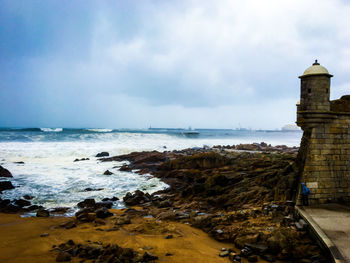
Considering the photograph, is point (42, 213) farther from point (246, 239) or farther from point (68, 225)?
point (246, 239)

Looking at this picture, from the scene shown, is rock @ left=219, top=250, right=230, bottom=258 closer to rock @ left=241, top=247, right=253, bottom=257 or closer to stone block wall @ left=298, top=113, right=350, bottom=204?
rock @ left=241, top=247, right=253, bottom=257

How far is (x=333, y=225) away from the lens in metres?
7.02

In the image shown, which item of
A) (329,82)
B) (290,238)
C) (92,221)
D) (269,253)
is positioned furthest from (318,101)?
(92,221)

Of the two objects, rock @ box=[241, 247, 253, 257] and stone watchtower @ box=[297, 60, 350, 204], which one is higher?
stone watchtower @ box=[297, 60, 350, 204]

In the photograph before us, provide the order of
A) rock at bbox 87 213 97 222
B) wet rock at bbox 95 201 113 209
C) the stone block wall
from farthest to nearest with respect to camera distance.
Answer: wet rock at bbox 95 201 113 209 < rock at bbox 87 213 97 222 < the stone block wall

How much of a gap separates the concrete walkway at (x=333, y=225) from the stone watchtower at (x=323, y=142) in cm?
60

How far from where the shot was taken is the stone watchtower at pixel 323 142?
8812mm

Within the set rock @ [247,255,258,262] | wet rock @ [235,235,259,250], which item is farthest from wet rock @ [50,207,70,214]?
rock @ [247,255,258,262]

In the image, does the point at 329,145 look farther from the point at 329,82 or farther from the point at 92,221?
the point at 92,221

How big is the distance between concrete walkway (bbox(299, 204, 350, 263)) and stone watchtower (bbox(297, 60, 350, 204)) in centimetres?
60

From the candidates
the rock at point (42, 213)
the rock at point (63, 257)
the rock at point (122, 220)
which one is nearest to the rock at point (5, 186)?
the rock at point (42, 213)

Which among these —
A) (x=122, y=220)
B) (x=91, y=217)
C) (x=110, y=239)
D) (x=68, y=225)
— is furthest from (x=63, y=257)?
(x=91, y=217)

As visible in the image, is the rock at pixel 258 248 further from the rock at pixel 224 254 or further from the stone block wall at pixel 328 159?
the stone block wall at pixel 328 159

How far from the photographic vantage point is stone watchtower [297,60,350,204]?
8812 mm
